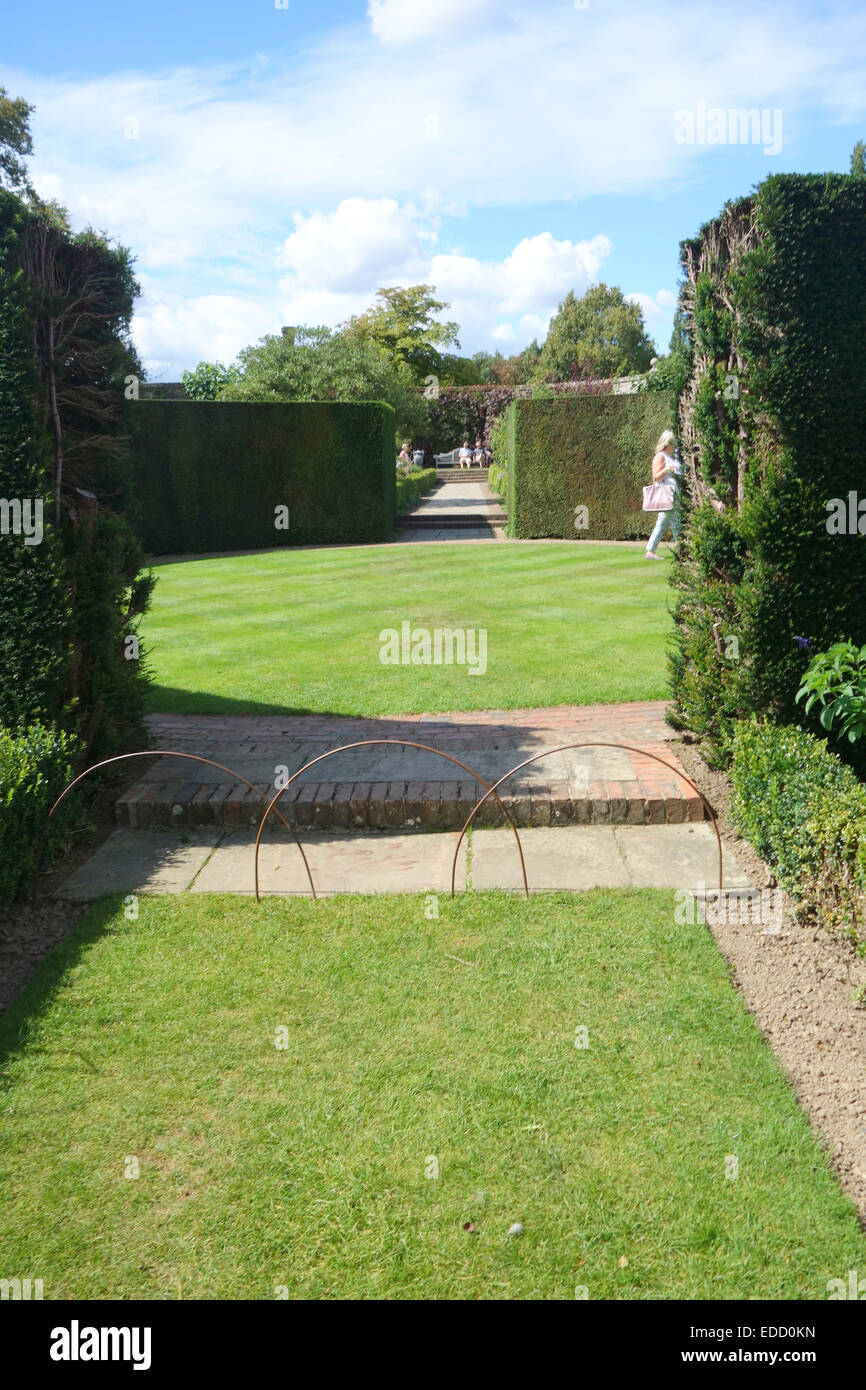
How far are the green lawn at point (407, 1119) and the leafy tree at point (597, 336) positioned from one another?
206 feet

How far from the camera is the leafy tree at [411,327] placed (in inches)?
2137

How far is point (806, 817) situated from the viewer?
4680mm

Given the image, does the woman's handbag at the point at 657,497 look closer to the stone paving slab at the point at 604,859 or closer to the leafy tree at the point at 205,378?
the stone paving slab at the point at 604,859

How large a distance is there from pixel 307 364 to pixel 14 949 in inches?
1026

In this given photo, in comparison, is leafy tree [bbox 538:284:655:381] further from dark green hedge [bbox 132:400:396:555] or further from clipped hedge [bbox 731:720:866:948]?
clipped hedge [bbox 731:720:866:948]

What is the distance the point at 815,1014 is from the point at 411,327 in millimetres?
56035

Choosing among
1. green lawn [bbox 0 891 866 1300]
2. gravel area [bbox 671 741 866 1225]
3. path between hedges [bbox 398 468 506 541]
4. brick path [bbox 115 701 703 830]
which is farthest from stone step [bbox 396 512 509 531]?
green lawn [bbox 0 891 866 1300]

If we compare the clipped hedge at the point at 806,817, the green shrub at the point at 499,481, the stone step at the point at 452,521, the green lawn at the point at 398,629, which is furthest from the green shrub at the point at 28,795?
the green shrub at the point at 499,481

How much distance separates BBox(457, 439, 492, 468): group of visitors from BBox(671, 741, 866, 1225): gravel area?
4409 cm

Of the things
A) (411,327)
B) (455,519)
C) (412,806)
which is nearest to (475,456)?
(411,327)

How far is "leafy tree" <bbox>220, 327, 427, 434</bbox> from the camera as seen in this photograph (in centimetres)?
2778

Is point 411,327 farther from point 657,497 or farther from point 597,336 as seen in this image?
point 657,497

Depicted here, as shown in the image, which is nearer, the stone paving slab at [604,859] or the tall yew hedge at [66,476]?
the stone paving slab at [604,859]

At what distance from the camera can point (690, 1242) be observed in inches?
112
